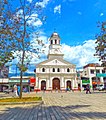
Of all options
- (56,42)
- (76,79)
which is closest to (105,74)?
(76,79)

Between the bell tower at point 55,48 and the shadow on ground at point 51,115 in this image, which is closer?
the shadow on ground at point 51,115

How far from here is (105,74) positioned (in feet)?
261

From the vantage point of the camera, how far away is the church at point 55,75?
72.1 meters

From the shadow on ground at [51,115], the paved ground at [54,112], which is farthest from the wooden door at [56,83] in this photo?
the shadow on ground at [51,115]

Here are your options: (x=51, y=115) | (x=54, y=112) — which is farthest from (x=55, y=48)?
(x=51, y=115)

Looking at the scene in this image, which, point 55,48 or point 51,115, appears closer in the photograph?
point 51,115

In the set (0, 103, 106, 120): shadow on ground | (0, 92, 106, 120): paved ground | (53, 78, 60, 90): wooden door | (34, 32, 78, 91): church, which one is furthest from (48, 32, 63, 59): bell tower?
(0, 103, 106, 120): shadow on ground

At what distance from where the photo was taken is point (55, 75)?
73.5 m

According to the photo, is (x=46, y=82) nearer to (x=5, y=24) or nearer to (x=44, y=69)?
(x=44, y=69)

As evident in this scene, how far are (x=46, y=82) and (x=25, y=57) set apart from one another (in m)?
53.5

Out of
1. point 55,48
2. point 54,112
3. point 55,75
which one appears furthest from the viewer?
point 55,48

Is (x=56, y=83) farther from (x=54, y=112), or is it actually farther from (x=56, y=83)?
(x=54, y=112)

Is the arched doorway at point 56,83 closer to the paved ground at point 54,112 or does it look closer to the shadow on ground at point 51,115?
the paved ground at point 54,112

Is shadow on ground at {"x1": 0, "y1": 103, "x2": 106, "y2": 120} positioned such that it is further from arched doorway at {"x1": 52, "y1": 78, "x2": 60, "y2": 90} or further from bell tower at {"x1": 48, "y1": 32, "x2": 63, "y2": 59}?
bell tower at {"x1": 48, "y1": 32, "x2": 63, "y2": 59}
